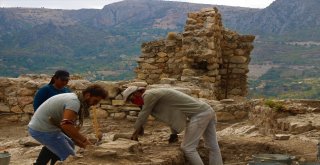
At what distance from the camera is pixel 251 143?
323 inches

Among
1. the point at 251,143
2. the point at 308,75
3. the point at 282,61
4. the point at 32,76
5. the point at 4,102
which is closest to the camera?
the point at 251,143

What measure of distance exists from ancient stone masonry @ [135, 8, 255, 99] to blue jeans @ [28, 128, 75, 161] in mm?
6640

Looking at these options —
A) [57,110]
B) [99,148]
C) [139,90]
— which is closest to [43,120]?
[57,110]

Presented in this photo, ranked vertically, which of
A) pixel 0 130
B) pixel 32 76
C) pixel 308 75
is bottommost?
pixel 308 75

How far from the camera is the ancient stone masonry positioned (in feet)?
43.9

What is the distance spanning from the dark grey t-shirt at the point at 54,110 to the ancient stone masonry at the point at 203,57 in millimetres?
6891

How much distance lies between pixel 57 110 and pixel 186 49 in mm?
7916

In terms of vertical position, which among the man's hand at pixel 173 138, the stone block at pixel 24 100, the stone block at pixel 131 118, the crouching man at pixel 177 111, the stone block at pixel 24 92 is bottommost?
the stone block at pixel 131 118

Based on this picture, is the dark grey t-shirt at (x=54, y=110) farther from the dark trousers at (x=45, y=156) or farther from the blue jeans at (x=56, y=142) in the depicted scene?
the dark trousers at (x=45, y=156)

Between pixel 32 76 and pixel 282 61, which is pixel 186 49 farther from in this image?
pixel 282 61

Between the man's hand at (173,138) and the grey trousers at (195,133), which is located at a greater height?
the grey trousers at (195,133)

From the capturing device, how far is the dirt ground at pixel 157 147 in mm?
6367

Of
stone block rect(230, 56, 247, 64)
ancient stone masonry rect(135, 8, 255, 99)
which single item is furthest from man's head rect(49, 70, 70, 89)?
stone block rect(230, 56, 247, 64)

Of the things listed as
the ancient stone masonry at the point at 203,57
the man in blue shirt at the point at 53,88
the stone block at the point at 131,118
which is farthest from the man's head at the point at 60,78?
the ancient stone masonry at the point at 203,57
